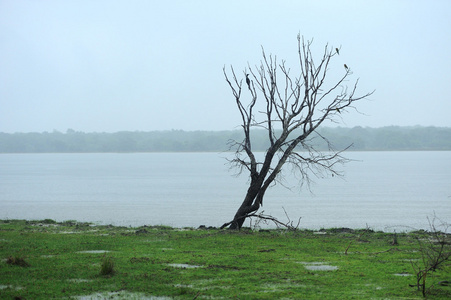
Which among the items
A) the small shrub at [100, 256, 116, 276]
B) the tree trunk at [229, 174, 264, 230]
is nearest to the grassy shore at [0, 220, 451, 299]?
the small shrub at [100, 256, 116, 276]

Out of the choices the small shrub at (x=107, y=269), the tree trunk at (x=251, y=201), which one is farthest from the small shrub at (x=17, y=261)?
the tree trunk at (x=251, y=201)

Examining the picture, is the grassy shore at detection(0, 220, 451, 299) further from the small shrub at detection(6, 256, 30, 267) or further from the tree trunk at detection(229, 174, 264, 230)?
the tree trunk at detection(229, 174, 264, 230)

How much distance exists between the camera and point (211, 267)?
1359 cm

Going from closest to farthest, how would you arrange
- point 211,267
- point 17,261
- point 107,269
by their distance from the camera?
point 107,269 → point 17,261 → point 211,267

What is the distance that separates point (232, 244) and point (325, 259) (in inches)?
144

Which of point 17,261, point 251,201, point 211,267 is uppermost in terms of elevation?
point 251,201

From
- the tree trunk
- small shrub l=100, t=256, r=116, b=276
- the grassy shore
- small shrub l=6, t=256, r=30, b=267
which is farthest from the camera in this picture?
the tree trunk

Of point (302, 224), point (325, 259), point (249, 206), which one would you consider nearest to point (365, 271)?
point (325, 259)

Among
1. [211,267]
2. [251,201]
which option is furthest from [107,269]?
[251,201]

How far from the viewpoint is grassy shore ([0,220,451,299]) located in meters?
11.0

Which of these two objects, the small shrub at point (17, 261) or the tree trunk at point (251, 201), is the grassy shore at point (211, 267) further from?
the tree trunk at point (251, 201)

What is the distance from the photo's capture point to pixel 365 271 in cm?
1305

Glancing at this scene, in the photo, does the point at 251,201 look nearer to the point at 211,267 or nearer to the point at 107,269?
the point at 211,267

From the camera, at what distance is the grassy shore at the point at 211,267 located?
11.0m
